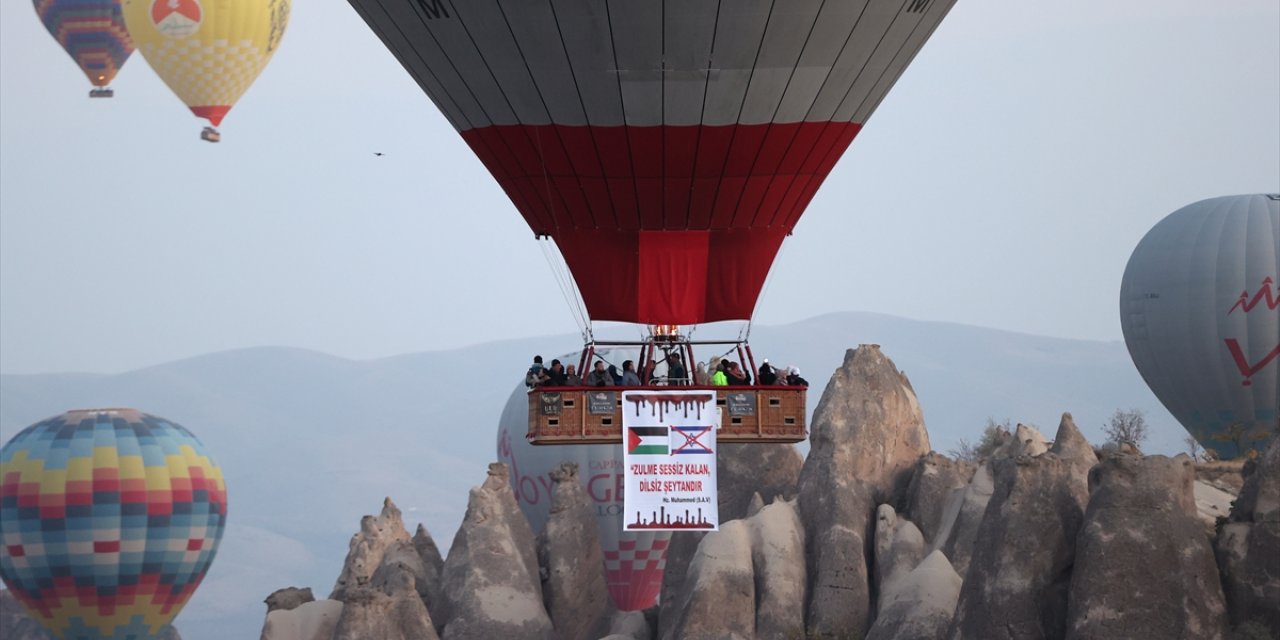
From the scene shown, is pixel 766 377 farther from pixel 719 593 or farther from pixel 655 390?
pixel 719 593

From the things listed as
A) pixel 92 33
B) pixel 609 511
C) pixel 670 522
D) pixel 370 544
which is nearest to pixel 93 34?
pixel 92 33

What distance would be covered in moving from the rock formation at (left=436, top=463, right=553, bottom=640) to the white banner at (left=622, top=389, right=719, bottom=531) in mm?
15902

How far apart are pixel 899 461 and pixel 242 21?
1356 inches

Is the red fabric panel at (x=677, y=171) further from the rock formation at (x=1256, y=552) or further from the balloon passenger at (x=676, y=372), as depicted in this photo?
the rock formation at (x=1256, y=552)

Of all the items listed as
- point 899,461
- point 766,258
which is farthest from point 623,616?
point 766,258

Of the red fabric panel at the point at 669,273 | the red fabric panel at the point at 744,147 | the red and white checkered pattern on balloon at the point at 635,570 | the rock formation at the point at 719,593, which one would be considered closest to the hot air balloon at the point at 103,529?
the red and white checkered pattern on balloon at the point at 635,570

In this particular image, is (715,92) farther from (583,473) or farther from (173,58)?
(173,58)

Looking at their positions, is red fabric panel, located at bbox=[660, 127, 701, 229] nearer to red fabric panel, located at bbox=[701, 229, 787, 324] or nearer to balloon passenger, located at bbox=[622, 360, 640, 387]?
red fabric panel, located at bbox=[701, 229, 787, 324]

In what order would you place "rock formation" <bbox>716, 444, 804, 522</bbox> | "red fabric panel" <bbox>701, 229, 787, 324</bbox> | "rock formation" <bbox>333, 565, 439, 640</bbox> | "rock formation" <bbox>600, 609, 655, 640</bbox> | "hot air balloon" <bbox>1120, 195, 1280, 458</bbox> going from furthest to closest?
"hot air balloon" <bbox>1120, 195, 1280, 458</bbox>
"rock formation" <bbox>716, 444, 804, 522</bbox>
"rock formation" <bbox>600, 609, 655, 640</bbox>
"rock formation" <bbox>333, 565, 439, 640</bbox>
"red fabric panel" <bbox>701, 229, 787, 324</bbox>

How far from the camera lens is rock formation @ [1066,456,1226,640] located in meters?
40.8

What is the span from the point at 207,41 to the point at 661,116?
4667 cm

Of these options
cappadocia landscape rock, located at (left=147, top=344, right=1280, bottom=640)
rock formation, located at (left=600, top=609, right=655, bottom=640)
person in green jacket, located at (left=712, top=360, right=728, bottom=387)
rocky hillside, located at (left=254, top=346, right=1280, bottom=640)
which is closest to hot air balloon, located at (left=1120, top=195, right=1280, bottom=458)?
cappadocia landscape rock, located at (left=147, top=344, right=1280, bottom=640)

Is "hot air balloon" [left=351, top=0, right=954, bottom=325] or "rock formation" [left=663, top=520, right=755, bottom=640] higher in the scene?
"hot air balloon" [left=351, top=0, right=954, bottom=325]

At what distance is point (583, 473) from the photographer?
66125 mm
